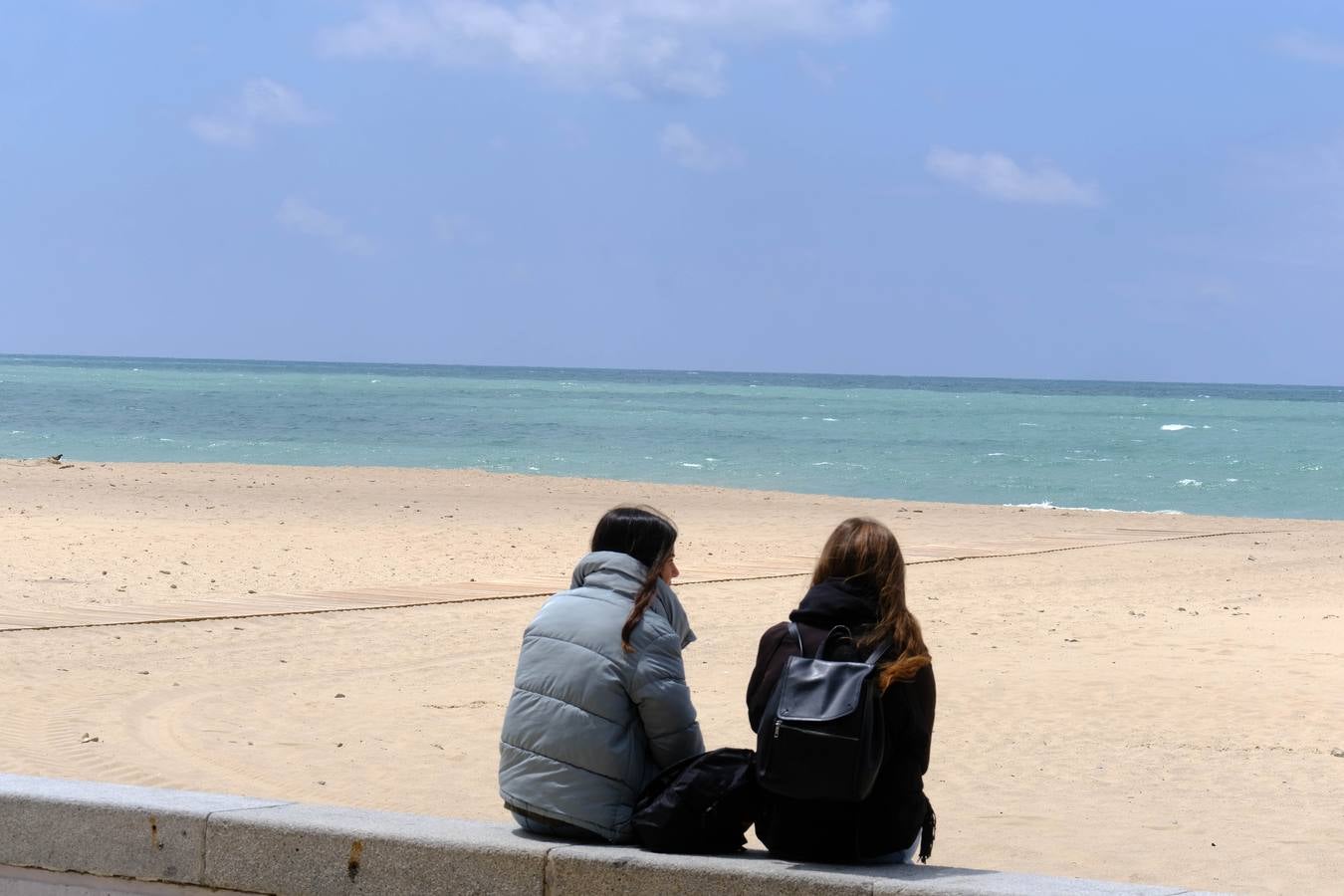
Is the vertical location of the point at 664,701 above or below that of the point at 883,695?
below

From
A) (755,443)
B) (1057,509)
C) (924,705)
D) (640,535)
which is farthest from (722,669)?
(755,443)

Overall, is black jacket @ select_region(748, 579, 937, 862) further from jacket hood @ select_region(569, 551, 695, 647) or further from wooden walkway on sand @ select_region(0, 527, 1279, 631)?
wooden walkway on sand @ select_region(0, 527, 1279, 631)

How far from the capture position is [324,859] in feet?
12.5

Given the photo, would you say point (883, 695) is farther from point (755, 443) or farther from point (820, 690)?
point (755, 443)

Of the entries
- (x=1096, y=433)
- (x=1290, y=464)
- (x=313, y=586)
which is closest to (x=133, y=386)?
(x=1096, y=433)

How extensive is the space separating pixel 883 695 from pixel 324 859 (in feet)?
5.02

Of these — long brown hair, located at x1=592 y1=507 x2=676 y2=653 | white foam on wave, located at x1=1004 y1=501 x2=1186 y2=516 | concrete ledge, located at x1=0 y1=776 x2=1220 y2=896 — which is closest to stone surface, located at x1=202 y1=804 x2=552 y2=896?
concrete ledge, located at x1=0 y1=776 x2=1220 y2=896

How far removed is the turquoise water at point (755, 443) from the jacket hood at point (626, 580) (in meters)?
24.8

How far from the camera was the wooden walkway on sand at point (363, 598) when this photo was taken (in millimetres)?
10023

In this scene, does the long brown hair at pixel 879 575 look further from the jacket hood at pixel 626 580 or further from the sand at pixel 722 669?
the sand at pixel 722 669

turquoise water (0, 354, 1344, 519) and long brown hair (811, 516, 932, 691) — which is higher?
long brown hair (811, 516, 932, 691)

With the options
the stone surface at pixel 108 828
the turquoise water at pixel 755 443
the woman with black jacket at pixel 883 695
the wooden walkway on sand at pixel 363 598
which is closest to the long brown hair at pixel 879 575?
the woman with black jacket at pixel 883 695

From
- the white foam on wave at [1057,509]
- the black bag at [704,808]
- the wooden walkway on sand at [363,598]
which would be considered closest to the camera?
the black bag at [704,808]

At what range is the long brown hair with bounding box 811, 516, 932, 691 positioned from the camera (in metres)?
3.45
